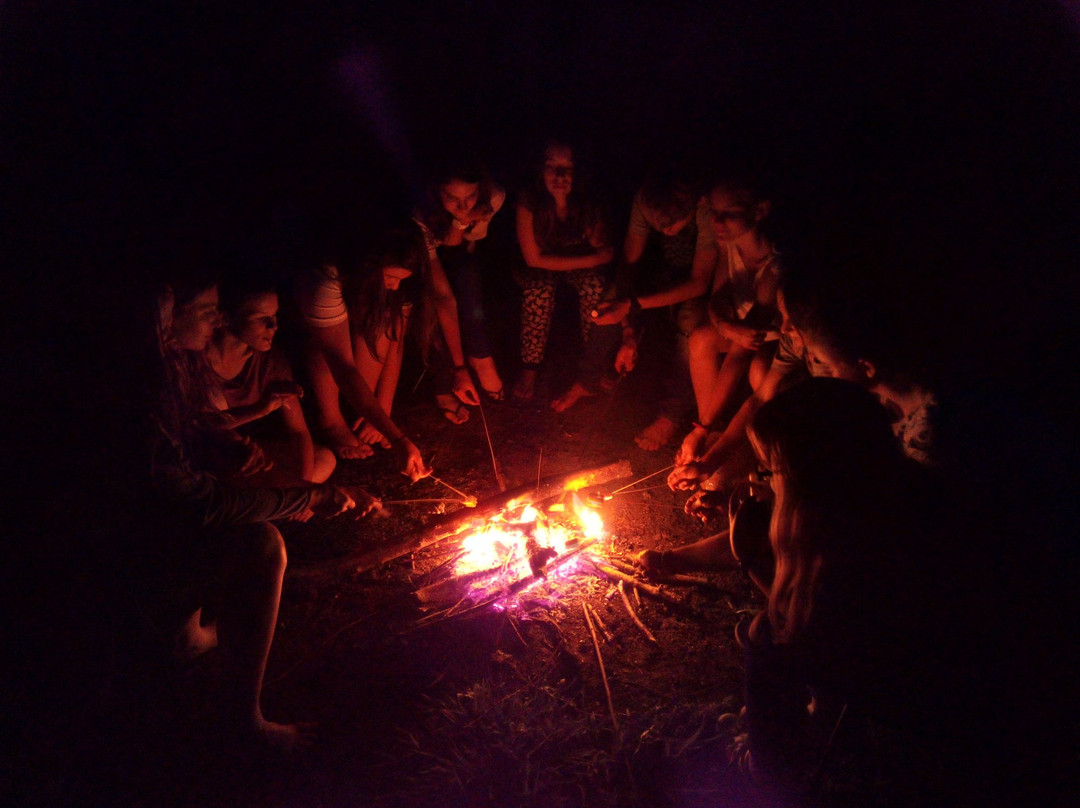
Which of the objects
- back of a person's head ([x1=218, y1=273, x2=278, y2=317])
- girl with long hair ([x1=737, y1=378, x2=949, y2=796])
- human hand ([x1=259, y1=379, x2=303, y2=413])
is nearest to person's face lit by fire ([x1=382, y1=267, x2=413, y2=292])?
back of a person's head ([x1=218, y1=273, x2=278, y2=317])

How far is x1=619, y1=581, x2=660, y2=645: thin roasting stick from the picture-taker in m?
3.49

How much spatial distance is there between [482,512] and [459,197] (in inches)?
88.0

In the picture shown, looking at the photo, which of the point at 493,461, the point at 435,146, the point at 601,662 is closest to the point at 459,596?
the point at 601,662

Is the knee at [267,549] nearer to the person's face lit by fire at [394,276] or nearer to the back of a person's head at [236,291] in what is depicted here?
the back of a person's head at [236,291]

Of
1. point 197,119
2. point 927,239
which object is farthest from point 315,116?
point 927,239

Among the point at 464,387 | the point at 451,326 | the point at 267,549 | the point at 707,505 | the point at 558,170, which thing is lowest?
the point at 707,505

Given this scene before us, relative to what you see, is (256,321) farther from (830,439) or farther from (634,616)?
(830,439)

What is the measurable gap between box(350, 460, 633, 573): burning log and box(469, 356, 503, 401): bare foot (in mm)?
1301

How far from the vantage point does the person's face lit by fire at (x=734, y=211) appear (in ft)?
13.2

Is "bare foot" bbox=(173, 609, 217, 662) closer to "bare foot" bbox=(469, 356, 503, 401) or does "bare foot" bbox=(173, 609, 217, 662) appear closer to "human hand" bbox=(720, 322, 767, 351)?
"bare foot" bbox=(469, 356, 503, 401)

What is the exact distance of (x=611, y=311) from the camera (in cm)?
489

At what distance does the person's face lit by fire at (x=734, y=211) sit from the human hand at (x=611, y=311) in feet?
3.32

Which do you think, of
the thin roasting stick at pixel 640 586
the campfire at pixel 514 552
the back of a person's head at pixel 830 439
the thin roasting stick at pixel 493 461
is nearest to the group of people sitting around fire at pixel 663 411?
the back of a person's head at pixel 830 439

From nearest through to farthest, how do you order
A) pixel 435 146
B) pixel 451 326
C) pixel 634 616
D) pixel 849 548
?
1. pixel 849 548
2. pixel 634 616
3. pixel 451 326
4. pixel 435 146
